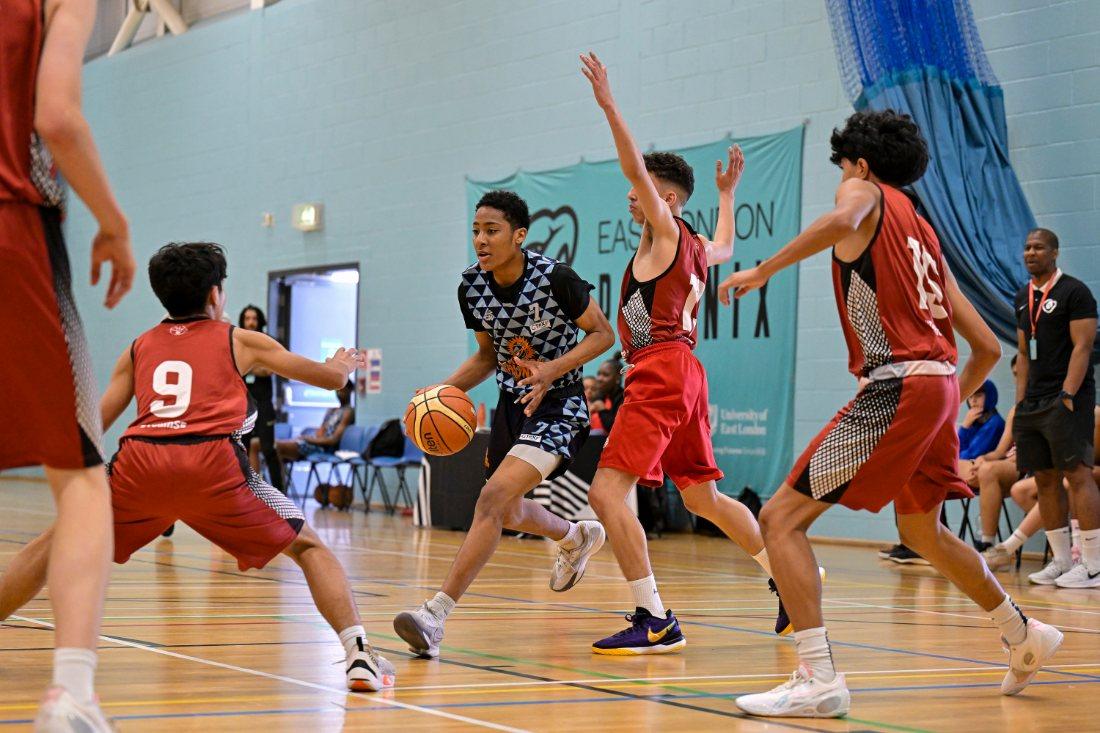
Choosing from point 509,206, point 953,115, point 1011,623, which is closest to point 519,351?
point 509,206

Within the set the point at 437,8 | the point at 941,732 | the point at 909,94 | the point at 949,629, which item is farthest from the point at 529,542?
the point at 941,732

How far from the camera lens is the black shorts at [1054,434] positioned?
7457 mm

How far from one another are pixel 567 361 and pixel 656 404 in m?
0.32

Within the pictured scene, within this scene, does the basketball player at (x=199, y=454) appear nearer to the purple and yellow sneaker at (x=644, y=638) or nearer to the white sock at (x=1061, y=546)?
the purple and yellow sneaker at (x=644, y=638)

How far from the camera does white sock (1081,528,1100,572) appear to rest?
743 centimetres

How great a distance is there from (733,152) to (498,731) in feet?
9.27

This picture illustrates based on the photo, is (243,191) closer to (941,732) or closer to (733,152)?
(733,152)

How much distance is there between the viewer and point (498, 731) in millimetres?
2859

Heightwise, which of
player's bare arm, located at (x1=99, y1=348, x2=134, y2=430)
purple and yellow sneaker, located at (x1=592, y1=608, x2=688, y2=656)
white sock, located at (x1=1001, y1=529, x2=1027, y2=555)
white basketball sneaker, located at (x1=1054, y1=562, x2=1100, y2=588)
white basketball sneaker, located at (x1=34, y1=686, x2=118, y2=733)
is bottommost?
white basketball sneaker, located at (x1=1054, y1=562, x2=1100, y2=588)

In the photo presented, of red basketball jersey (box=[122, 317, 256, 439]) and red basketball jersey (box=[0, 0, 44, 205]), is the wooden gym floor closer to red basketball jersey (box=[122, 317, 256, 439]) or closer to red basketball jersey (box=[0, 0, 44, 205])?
red basketball jersey (box=[122, 317, 256, 439])

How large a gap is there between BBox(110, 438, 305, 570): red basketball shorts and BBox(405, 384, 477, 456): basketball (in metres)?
1.01

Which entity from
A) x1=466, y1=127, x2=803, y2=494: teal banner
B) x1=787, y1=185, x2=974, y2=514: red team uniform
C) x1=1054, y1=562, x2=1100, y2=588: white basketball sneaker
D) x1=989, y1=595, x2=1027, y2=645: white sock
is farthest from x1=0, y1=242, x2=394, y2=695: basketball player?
x1=466, y1=127, x2=803, y2=494: teal banner

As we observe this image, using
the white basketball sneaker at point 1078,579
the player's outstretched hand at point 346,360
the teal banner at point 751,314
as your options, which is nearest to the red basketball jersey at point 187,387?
the player's outstretched hand at point 346,360

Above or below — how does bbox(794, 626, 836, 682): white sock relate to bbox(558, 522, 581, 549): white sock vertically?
below
